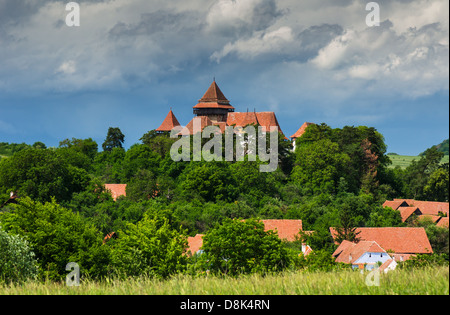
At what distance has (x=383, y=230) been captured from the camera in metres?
48.7

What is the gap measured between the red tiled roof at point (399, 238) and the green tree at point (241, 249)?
2145 cm

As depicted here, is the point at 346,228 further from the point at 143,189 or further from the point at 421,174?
the point at 421,174

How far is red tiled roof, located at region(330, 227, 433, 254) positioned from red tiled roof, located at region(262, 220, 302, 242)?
3.82 meters

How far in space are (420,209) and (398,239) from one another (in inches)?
705

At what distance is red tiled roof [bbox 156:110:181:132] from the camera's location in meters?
82.3

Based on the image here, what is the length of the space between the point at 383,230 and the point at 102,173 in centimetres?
3377

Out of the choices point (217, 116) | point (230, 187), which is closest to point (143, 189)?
point (230, 187)

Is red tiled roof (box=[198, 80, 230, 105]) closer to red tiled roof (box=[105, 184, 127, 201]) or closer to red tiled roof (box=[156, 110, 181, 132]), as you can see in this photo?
red tiled roof (box=[156, 110, 181, 132])

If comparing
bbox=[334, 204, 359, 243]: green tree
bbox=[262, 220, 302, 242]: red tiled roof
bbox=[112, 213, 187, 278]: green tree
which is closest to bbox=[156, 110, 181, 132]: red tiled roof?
bbox=[262, 220, 302, 242]: red tiled roof

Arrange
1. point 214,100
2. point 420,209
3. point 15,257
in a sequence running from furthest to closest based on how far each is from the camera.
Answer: point 214,100 < point 420,209 < point 15,257

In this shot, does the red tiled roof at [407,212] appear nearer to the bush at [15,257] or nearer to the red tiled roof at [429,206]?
the red tiled roof at [429,206]

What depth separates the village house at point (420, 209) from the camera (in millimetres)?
59312

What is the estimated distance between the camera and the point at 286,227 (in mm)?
45719
